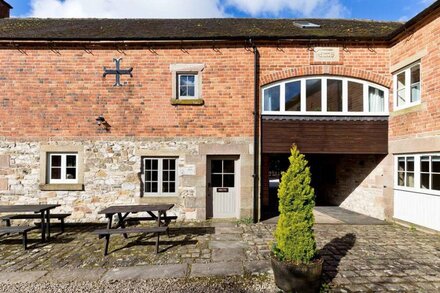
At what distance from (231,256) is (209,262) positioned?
1.84 ft

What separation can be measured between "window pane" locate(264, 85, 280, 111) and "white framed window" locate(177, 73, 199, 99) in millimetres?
2436

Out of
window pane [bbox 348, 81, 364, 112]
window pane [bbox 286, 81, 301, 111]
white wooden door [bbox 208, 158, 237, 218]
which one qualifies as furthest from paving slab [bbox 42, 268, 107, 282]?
window pane [bbox 348, 81, 364, 112]

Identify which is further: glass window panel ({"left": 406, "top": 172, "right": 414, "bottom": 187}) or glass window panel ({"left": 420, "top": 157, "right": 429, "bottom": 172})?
glass window panel ({"left": 406, "top": 172, "right": 414, "bottom": 187})

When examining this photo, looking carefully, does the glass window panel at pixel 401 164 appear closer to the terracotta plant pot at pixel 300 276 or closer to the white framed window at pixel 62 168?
the terracotta plant pot at pixel 300 276

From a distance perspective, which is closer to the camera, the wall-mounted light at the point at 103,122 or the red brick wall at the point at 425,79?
the red brick wall at the point at 425,79

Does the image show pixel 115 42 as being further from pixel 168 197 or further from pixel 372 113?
pixel 372 113

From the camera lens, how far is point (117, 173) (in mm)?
8648

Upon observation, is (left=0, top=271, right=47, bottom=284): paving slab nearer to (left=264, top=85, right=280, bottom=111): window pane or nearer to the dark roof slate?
the dark roof slate

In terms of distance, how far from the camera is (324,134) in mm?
8766

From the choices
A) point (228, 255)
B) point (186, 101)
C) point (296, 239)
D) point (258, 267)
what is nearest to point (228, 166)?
point (186, 101)

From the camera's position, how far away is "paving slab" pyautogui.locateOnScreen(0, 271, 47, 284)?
15.3 feet

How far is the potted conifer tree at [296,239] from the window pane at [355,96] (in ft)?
18.2

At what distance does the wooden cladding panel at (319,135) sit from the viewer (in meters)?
8.74

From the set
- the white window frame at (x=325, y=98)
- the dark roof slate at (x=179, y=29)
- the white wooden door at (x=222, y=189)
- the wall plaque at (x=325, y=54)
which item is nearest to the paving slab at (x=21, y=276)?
the white wooden door at (x=222, y=189)
